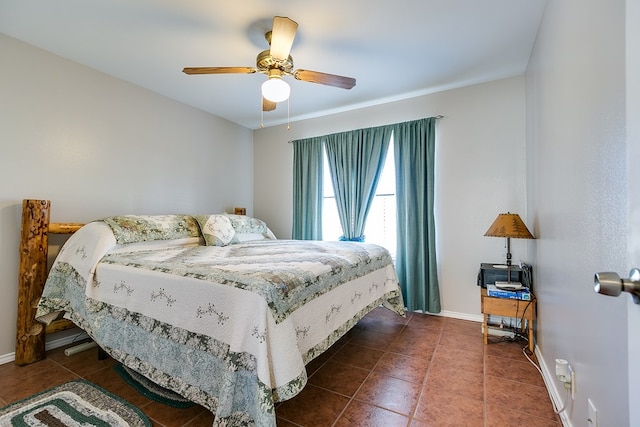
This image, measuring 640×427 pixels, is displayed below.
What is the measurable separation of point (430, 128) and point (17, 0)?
3590 mm

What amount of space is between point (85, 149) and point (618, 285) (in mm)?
3592

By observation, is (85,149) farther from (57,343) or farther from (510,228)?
(510,228)

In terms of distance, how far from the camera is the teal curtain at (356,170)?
11.6 ft

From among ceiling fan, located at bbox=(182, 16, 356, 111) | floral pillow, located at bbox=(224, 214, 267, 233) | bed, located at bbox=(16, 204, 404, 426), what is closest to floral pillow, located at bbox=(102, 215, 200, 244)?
bed, located at bbox=(16, 204, 404, 426)

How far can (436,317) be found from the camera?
3.15 meters

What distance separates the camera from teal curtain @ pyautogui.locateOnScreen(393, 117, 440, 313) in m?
3.18

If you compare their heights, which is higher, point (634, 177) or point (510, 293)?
point (634, 177)

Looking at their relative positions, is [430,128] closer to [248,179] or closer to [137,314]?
[248,179]

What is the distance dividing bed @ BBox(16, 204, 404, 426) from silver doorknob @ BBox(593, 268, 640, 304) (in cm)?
112

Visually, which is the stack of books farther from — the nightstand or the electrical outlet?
the electrical outlet

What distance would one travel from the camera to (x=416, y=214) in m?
3.26

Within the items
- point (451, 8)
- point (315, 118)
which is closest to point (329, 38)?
point (451, 8)

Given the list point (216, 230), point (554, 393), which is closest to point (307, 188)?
point (216, 230)

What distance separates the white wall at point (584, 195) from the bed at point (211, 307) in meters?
1.21
